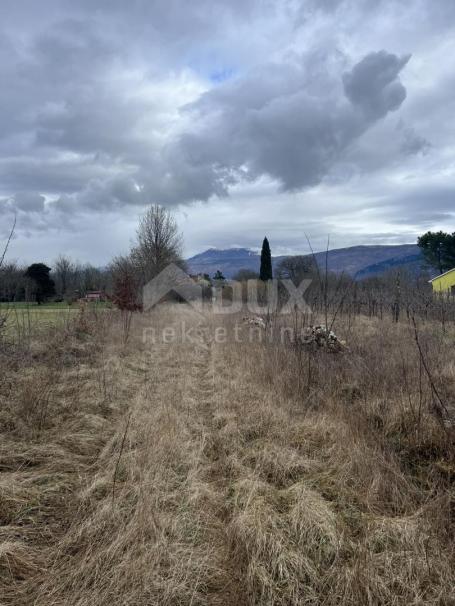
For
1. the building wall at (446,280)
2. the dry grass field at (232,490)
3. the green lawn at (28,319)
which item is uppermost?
the building wall at (446,280)

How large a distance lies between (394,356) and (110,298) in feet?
37.2

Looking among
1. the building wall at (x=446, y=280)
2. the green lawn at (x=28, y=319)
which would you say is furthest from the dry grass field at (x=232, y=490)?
the building wall at (x=446, y=280)

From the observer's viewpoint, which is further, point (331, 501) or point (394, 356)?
point (394, 356)

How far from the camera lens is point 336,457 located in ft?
10.9

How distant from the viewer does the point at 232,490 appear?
2990mm

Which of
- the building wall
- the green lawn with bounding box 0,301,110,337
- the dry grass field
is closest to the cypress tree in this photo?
the building wall

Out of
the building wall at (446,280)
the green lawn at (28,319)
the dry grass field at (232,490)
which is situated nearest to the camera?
the dry grass field at (232,490)

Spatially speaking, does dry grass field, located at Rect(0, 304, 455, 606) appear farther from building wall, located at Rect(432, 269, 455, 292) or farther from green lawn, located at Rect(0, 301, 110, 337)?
building wall, located at Rect(432, 269, 455, 292)

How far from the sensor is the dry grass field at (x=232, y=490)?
2.00m

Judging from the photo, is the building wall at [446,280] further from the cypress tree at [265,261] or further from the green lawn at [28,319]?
the green lawn at [28,319]

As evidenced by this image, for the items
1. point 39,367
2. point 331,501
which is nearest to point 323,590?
point 331,501

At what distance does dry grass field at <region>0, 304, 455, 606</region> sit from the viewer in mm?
2000

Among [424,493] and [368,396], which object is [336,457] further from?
[368,396]

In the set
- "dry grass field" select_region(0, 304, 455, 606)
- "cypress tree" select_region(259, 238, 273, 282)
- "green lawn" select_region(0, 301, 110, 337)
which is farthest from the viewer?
"cypress tree" select_region(259, 238, 273, 282)
